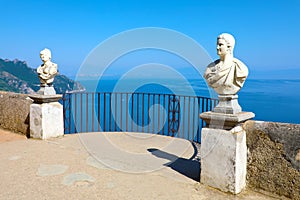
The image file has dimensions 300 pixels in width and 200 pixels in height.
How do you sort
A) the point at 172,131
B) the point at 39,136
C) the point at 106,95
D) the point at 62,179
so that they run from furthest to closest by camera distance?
1. the point at 106,95
2. the point at 172,131
3. the point at 39,136
4. the point at 62,179

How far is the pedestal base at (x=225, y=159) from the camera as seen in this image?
3.15 meters

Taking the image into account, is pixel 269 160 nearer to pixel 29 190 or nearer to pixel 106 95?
pixel 29 190

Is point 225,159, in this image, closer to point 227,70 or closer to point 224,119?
point 224,119

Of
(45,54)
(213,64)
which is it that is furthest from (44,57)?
(213,64)

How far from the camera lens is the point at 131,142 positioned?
6.09 meters

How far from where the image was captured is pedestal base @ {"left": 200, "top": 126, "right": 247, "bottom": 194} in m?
3.15

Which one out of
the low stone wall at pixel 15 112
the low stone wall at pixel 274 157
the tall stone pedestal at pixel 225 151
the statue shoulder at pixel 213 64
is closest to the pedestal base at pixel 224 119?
the tall stone pedestal at pixel 225 151

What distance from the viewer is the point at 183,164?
4.45 meters

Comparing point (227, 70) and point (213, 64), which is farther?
point (213, 64)

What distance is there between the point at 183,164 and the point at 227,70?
2097 mm

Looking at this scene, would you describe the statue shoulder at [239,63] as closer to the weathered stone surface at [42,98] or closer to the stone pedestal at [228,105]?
the stone pedestal at [228,105]

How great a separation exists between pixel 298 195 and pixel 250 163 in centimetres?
64

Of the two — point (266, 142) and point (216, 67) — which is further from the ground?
point (216, 67)

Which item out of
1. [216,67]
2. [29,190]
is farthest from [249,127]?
[29,190]
